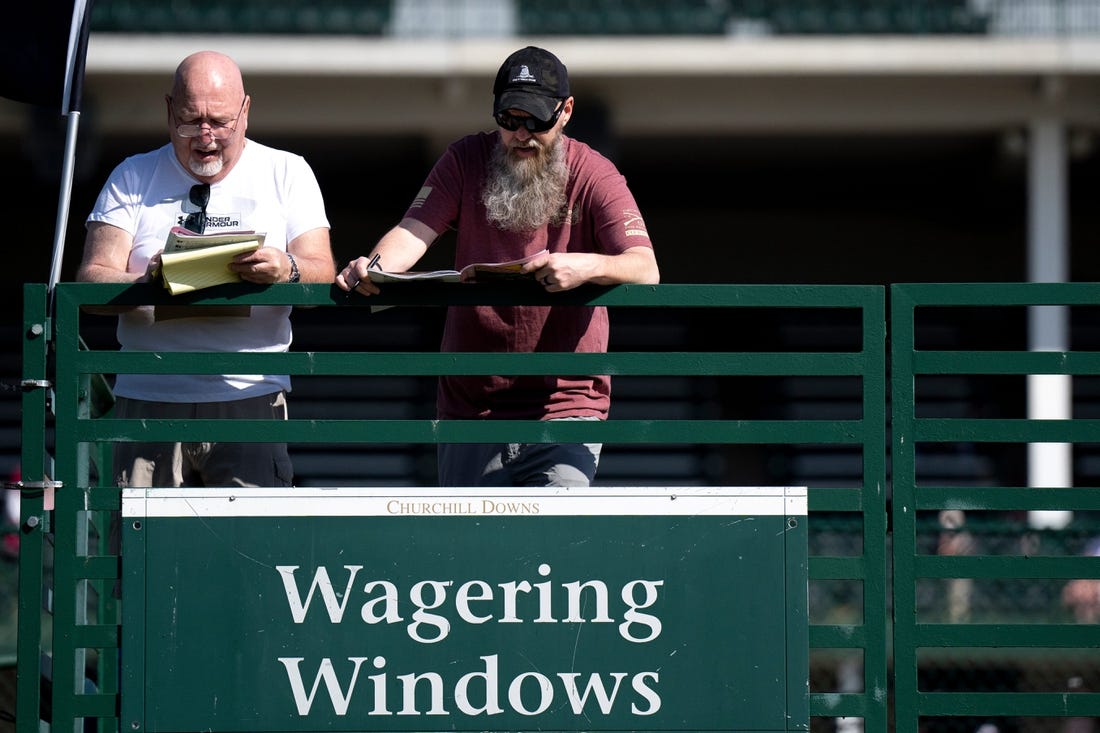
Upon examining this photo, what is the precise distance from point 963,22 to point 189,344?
924cm

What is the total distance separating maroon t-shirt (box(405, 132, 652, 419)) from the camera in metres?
Answer: 4.11

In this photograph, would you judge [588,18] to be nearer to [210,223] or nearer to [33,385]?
[210,223]

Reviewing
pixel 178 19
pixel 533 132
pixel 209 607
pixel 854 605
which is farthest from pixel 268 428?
pixel 178 19

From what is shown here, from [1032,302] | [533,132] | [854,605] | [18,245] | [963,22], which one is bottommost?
[854,605]

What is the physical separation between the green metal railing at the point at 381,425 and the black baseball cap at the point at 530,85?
20.9 inches

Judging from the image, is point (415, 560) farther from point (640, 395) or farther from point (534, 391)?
point (640, 395)

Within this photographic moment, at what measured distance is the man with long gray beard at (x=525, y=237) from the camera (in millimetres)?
4027

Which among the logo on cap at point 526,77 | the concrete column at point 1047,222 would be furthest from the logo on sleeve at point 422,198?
the concrete column at point 1047,222

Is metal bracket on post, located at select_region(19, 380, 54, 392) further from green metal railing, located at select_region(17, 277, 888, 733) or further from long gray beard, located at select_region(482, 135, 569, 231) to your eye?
long gray beard, located at select_region(482, 135, 569, 231)

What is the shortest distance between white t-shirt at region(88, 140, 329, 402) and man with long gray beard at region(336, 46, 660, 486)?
0.37 m

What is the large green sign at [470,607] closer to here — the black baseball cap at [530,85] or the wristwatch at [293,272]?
the wristwatch at [293,272]

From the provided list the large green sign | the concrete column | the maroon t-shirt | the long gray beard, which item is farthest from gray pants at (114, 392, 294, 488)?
the concrete column

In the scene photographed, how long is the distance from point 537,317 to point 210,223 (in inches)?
38.5

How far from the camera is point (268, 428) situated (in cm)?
374
